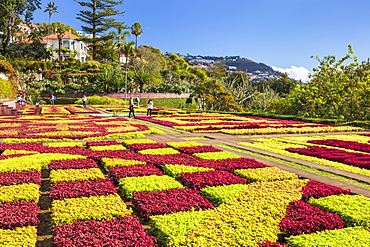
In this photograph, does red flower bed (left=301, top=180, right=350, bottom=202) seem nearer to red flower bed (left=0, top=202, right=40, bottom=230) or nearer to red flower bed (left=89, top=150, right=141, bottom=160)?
red flower bed (left=89, top=150, right=141, bottom=160)

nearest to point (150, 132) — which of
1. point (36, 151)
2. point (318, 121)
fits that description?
point (36, 151)

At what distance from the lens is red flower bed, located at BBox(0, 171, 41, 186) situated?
6480 mm

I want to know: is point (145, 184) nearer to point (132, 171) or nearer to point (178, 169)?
point (132, 171)

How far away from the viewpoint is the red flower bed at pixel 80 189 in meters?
5.85

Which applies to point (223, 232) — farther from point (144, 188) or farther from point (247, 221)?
point (144, 188)

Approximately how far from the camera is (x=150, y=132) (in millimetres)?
15812

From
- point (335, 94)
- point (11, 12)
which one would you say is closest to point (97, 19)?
point (11, 12)

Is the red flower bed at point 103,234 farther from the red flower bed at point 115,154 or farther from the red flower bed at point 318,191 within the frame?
the red flower bed at point 115,154

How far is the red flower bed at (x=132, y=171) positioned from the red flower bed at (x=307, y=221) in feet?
11.2

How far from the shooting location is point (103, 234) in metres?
4.31

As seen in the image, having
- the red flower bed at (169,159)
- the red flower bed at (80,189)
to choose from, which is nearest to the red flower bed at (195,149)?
the red flower bed at (169,159)

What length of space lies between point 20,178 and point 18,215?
7.14ft

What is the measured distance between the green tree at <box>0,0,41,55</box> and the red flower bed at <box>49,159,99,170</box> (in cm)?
6565

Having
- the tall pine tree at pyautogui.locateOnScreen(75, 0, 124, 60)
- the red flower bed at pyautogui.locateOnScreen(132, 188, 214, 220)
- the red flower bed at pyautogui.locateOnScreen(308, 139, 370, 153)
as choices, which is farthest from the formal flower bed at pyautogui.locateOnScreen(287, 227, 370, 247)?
the tall pine tree at pyautogui.locateOnScreen(75, 0, 124, 60)
